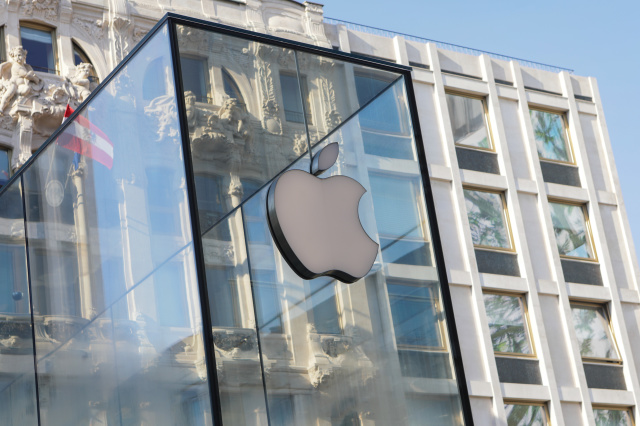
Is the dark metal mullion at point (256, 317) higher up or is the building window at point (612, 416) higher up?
the building window at point (612, 416)

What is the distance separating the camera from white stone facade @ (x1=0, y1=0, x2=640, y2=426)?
24.3 m

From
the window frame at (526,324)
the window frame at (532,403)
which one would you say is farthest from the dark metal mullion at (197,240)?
the window frame at (526,324)

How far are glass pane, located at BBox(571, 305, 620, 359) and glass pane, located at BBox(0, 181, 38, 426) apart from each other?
68.8 feet

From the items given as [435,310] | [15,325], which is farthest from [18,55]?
[435,310]

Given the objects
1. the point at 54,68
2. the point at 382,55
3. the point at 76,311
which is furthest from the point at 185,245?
the point at 382,55

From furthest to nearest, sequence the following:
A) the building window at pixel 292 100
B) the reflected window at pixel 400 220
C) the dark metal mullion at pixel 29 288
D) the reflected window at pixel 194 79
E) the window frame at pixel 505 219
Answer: the window frame at pixel 505 219 → the dark metal mullion at pixel 29 288 → the reflected window at pixel 400 220 → the building window at pixel 292 100 → the reflected window at pixel 194 79

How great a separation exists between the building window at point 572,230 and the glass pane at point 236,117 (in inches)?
885

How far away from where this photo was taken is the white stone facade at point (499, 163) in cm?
2427

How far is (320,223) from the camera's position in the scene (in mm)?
9680

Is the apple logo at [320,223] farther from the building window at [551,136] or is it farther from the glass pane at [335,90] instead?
the building window at [551,136]

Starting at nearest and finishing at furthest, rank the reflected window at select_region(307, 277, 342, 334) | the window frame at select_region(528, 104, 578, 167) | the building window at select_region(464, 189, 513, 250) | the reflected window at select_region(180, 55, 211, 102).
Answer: the reflected window at select_region(180, 55, 211, 102) → the reflected window at select_region(307, 277, 342, 334) → the building window at select_region(464, 189, 513, 250) → the window frame at select_region(528, 104, 578, 167)

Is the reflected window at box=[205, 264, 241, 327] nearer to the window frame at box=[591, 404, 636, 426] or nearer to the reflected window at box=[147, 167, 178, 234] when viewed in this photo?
the reflected window at box=[147, 167, 178, 234]

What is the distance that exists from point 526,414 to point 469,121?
918cm

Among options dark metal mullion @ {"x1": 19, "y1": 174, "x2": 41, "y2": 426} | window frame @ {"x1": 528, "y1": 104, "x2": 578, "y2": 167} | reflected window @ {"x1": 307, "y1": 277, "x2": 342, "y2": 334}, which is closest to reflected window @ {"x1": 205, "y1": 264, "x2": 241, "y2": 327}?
reflected window @ {"x1": 307, "y1": 277, "x2": 342, "y2": 334}
